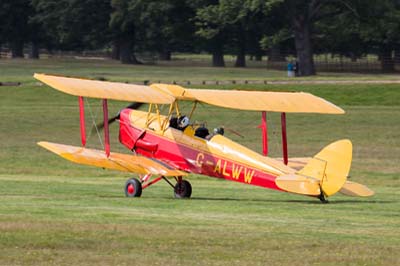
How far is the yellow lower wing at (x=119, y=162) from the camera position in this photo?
21234 mm

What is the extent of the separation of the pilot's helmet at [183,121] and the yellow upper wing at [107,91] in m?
0.37

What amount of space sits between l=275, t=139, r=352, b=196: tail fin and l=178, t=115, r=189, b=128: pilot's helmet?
3.04m

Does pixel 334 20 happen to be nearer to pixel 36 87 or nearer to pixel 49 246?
pixel 36 87

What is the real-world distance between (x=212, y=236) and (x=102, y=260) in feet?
7.41

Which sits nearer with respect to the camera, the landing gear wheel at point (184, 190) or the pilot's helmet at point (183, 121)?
the pilot's helmet at point (183, 121)

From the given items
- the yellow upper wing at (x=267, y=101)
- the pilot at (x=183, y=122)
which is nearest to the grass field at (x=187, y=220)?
the pilot at (x=183, y=122)

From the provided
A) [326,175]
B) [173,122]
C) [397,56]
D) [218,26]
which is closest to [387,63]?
[397,56]

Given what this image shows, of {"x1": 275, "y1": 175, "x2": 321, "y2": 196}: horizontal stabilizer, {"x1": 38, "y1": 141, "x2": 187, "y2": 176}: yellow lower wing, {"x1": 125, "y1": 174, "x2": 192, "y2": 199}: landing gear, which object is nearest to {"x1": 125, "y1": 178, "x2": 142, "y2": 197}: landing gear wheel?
{"x1": 125, "y1": 174, "x2": 192, "y2": 199}: landing gear

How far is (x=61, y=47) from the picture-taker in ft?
383

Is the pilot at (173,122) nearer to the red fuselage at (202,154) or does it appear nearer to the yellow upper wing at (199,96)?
the red fuselage at (202,154)

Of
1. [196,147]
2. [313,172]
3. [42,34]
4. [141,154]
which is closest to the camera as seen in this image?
[313,172]

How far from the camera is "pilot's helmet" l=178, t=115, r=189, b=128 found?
858 inches

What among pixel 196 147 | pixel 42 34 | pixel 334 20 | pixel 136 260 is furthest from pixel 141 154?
pixel 42 34

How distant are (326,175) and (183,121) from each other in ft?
12.2
